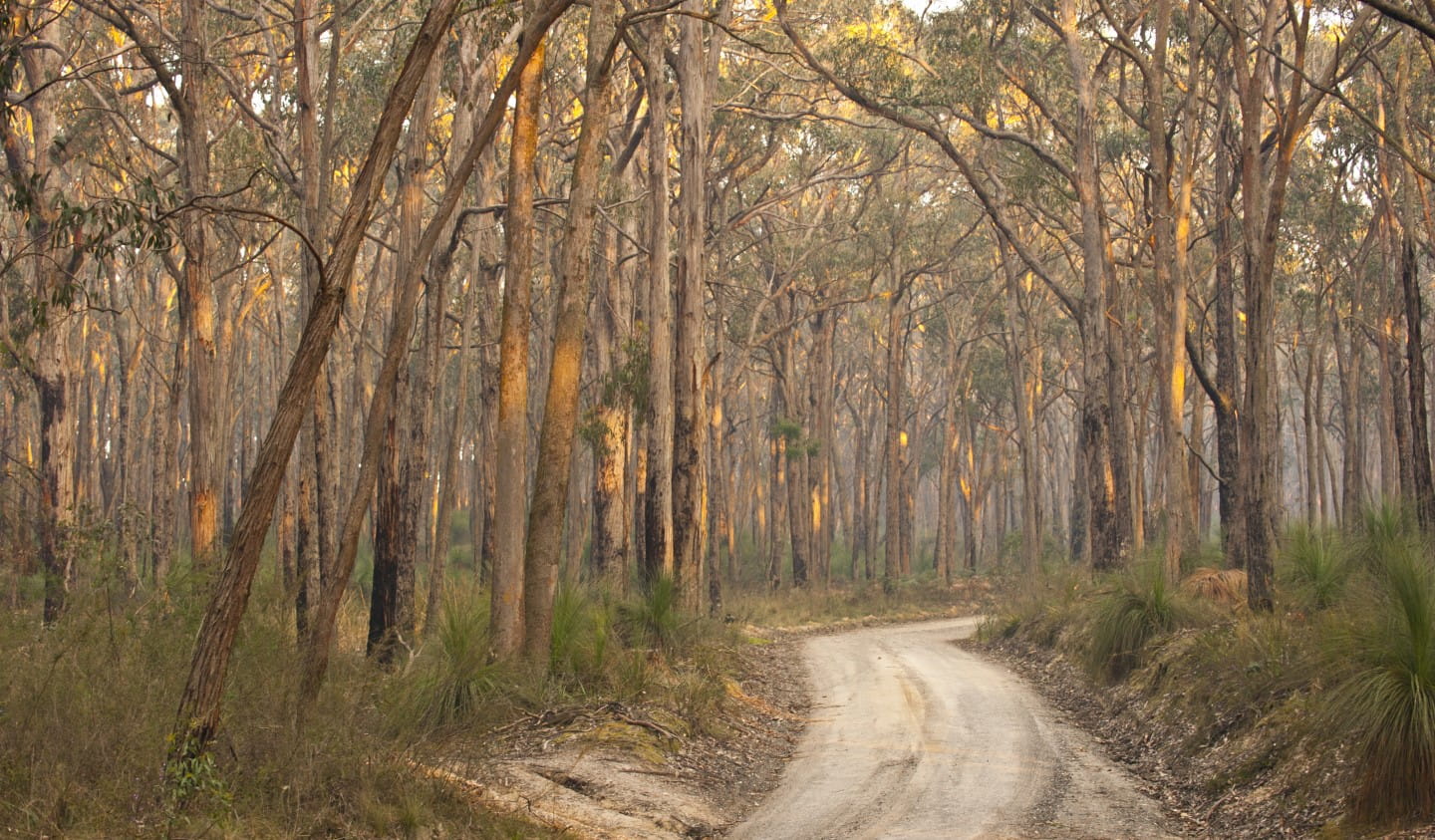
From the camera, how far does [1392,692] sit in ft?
25.2

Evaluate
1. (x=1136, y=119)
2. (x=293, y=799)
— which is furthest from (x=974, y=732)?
(x=1136, y=119)

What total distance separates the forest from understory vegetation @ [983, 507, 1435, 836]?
0.38 meters

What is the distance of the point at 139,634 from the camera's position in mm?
9070

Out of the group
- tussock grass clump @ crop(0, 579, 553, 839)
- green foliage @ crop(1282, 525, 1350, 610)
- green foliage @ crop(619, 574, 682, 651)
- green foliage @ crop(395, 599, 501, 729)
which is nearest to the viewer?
→ tussock grass clump @ crop(0, 579, 553, 839)

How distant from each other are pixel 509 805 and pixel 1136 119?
20780 millimetres

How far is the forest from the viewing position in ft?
35.0

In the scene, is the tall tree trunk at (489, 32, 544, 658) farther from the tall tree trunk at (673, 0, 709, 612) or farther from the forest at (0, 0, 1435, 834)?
the tall tree trunk at (673, 0, 709, 612)

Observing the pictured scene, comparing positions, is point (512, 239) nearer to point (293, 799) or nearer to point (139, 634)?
point (139, 634)

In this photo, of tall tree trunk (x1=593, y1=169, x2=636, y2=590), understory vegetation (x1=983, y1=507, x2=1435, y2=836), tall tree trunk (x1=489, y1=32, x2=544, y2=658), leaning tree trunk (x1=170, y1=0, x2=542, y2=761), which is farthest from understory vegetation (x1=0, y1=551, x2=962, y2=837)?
tall tree trunk (x1=593, y1=169, x2=636, y2=590)

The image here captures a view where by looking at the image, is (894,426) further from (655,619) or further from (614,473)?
(655,619)

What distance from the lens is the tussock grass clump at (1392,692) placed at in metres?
7.31

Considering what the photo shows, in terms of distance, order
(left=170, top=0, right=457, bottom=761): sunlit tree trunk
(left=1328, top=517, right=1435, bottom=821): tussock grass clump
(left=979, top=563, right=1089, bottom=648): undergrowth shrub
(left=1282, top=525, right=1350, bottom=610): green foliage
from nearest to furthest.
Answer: (left=170, top=0, right=457, bottom=761): sunlit tree trunk, (left=1328, top=517, right=1435, bottom=821): tussock grass clump, (left=1282, top=525, right=1350, bottom=610): green foliage, (left=979, top=563, right=1089, bottom=648): undergrowth shrub

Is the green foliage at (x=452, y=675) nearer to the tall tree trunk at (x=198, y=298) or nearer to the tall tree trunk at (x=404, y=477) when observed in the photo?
the tall tree trunk at (x=404, y=477)

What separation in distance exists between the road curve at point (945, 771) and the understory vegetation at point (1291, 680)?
64 cm
